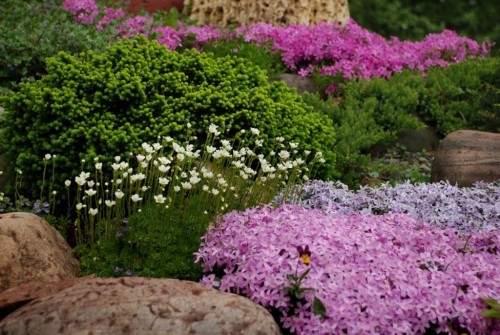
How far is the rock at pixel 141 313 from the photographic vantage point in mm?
3516

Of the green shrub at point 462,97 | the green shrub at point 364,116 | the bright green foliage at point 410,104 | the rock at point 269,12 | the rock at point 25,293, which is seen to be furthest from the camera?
the rock at point 269,12

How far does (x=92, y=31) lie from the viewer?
29.7 feet

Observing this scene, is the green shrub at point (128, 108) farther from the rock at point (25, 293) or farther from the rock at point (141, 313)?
the rock at point (141, 313)

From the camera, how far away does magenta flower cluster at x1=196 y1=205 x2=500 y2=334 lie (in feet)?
Result: 12.3

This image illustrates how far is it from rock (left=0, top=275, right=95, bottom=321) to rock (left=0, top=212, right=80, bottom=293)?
33 centimetres

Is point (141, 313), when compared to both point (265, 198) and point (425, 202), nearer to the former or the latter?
point (265, 198)

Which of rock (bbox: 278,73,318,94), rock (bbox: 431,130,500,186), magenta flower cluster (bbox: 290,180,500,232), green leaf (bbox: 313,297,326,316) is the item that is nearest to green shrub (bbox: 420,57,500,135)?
rock (bbox: 278,73,318,94)

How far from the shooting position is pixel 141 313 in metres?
3.57

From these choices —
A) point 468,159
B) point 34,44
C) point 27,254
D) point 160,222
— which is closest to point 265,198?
point 160,222

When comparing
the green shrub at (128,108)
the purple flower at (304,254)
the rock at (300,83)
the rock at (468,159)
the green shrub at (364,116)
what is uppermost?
the purple flower at (304,254)

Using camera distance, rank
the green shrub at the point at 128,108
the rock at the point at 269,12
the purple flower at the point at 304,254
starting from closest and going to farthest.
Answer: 1. the purple flower at the point at 304,254
2. the green shrub at the point at 128,108
3. the rock at the point at 269,12

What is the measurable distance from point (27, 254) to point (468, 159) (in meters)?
4.04

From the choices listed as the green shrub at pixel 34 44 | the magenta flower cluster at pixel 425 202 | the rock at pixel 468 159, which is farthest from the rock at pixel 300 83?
the magenta flower cluster at pixel 425 202

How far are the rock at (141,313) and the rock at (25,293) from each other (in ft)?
0.93
